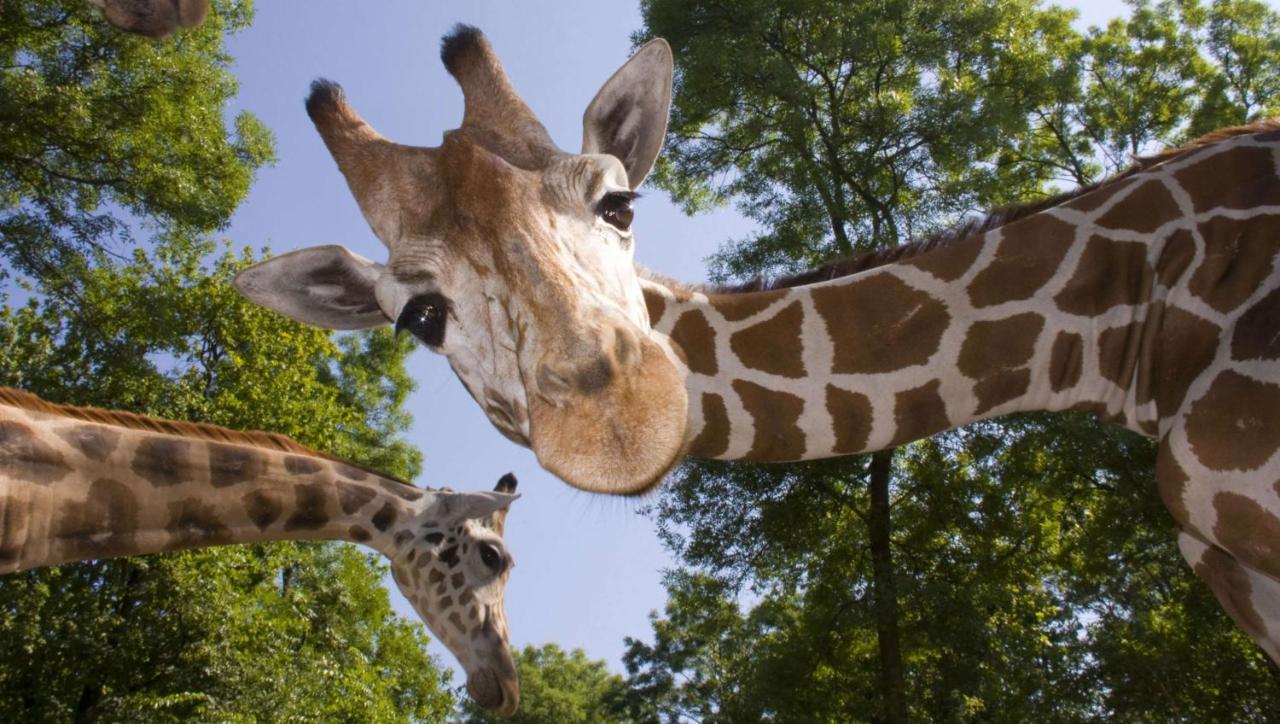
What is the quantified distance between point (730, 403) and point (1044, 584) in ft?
34.5

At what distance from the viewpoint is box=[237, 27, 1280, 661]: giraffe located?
7.66ft

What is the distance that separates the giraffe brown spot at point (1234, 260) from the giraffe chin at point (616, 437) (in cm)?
202

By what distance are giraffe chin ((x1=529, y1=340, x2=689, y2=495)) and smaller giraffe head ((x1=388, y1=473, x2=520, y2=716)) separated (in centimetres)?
337

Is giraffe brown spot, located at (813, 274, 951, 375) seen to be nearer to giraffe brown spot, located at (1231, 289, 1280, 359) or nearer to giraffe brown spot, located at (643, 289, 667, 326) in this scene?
giraffe brown spot, located at (643, 289, 667, 326)

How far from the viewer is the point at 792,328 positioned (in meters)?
3.19

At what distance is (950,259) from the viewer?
3252 mm

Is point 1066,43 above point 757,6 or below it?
above

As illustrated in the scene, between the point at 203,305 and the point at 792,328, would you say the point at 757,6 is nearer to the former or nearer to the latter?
the point at 203,305

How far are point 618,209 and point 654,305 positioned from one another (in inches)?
28.9

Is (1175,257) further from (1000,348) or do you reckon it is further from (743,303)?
(743,303)

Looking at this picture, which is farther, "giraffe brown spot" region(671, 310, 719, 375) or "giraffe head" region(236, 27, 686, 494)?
"giraffe brown spot" region(671, 310, 719, 375)

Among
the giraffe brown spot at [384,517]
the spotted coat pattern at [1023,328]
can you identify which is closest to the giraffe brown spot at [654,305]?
the spotted coat pattern at [1023,328]

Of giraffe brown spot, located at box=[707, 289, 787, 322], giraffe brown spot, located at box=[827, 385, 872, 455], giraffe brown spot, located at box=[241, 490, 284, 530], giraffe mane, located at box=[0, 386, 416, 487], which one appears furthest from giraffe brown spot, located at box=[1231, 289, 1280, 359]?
giraffe mane, located at box=[0, 386, 416, 487]

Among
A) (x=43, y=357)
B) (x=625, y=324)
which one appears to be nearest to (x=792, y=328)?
(x=625, y=324)
